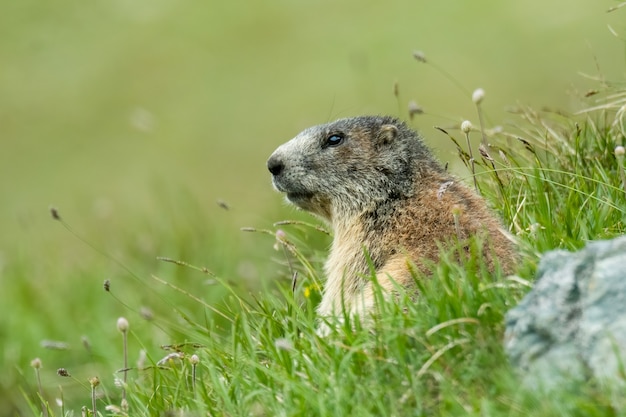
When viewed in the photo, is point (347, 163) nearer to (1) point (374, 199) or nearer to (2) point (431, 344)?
(1) point (374, 199)

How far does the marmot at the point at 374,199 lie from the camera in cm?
575

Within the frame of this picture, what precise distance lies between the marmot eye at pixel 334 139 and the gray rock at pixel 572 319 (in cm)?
274

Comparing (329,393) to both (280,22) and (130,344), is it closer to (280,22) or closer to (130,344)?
(130,344)

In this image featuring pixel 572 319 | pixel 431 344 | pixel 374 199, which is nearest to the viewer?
pixel 572 319

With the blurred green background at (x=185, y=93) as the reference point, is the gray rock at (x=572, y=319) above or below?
above

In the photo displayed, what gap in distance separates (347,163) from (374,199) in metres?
0.41

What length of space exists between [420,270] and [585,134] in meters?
1.66

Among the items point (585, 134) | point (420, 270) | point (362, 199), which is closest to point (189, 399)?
point (420, 270)

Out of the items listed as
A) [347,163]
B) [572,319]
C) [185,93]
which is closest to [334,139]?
[347,163]

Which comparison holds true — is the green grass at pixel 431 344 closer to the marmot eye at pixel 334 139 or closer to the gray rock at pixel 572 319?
the gray rock at pixel 572 319

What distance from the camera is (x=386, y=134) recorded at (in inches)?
265

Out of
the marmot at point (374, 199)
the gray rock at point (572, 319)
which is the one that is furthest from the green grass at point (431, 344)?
the marmot at point (374, 199)

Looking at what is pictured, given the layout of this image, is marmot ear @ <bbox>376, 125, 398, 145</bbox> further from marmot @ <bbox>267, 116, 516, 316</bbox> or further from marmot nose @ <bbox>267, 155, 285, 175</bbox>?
marmot nose @ <bbox>267, 155, 285, 175</bbox>

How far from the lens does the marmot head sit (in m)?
6.57
